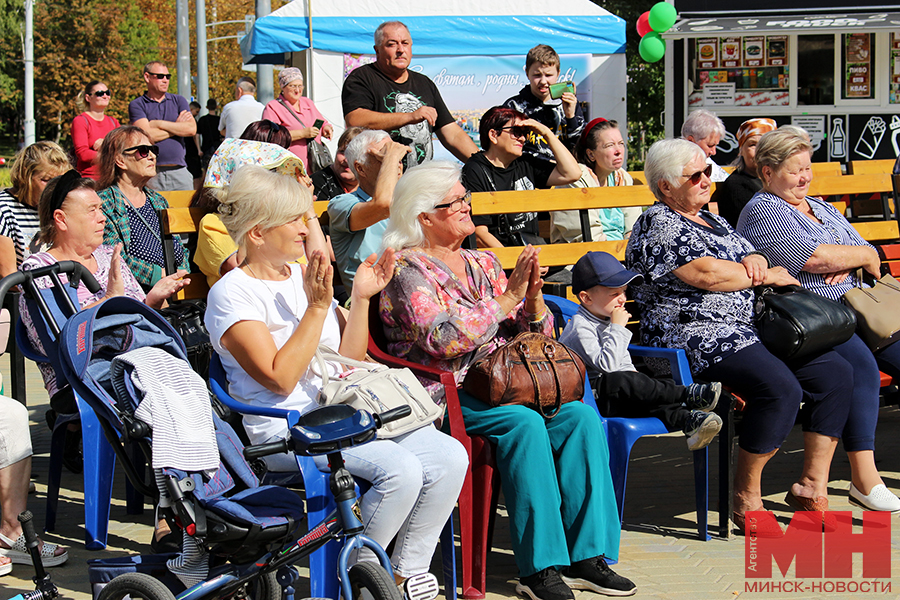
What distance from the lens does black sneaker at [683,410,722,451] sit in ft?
12.8

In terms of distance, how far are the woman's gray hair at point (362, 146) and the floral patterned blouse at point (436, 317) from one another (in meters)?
1.11

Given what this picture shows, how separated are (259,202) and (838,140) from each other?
11.1m

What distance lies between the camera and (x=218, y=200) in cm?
466

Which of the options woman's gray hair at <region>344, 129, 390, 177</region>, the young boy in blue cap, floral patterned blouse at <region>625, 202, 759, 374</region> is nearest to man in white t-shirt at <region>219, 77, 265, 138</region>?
woman's gray hair at <region>344, 129, 390, 177</region>

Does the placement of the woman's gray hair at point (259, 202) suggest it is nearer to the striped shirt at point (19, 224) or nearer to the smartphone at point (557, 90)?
the striped shirt at point (19, 224)

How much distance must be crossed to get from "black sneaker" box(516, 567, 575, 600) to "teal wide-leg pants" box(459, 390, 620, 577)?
3cm

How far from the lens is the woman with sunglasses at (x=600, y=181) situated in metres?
5.93

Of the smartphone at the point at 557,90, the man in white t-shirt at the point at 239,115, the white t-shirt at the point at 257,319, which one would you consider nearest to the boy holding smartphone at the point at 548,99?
the smartphone at the point at 557,90

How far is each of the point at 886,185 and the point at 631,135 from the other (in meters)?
23.2

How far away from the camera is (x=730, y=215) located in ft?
19.6

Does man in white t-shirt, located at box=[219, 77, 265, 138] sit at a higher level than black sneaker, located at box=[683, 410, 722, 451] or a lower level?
higher

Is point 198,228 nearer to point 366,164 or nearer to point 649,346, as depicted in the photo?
point 366,164

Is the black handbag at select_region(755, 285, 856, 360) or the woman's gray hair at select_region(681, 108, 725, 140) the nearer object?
the black handbag at select_region(755, 285, 856, 360)

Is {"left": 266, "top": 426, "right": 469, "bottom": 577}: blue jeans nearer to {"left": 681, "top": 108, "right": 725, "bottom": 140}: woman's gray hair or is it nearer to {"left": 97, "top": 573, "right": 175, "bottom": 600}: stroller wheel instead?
{"left": 97, "top": 573, "right": 175, "bottom": 600}: stroller wheel
